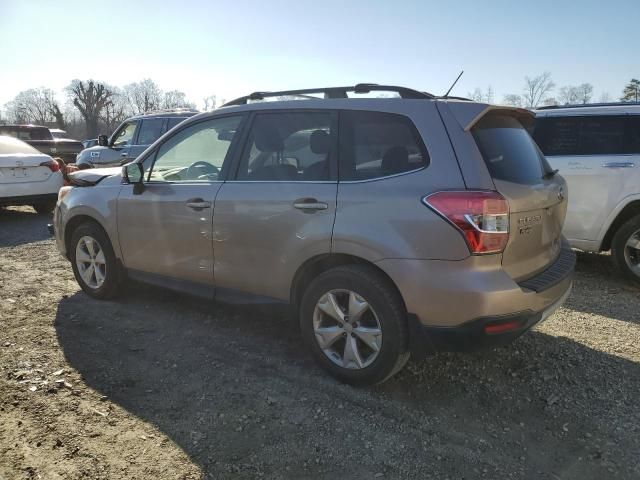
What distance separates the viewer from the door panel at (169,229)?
3771 mm

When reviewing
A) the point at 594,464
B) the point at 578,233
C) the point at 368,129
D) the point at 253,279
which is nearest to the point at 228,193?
the point at 253,279

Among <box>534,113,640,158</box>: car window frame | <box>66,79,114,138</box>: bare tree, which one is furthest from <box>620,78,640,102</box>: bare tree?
<box>66,79,114,138</box>: bare tree

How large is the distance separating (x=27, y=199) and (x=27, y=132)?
7654 millimetres

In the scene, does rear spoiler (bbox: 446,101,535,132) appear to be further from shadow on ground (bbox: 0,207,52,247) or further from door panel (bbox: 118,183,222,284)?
shadow on ground (bbox: 0,207,52,247)

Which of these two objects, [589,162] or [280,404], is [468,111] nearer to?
[280,404]

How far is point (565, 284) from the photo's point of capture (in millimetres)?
3281

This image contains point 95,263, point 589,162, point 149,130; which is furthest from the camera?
point 149,130

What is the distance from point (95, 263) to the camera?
4746mm

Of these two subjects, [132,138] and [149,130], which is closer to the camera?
[149,130]

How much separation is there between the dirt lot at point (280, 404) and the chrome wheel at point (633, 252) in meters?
0.99

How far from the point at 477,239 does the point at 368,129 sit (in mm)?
993

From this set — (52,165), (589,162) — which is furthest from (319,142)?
(52,165)

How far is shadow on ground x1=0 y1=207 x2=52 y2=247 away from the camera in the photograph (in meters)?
7.67

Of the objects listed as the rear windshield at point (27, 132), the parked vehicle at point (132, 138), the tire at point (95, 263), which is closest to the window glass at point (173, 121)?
the parked vehicle at point (132, 138)
